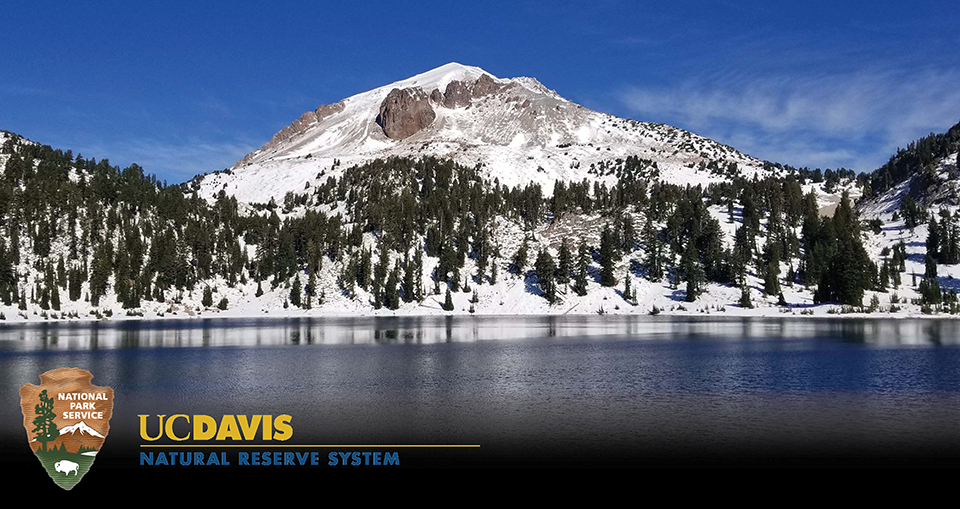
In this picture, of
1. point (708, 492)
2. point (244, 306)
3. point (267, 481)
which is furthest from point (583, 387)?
point (244, 306)

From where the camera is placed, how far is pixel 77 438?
77.3 ft

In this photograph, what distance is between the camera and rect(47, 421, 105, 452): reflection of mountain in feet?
76.5

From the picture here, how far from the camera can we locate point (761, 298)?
150m

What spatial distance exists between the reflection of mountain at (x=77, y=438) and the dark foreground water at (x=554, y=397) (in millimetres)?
2575

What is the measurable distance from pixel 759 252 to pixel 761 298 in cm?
2559

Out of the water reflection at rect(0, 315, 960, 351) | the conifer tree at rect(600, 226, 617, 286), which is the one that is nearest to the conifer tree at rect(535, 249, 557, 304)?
the conifer tree at rect(600, 226, 617, 286)

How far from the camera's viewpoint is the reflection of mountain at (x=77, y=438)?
2331cm

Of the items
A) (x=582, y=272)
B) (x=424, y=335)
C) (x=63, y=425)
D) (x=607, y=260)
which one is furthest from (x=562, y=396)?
(x=607, y=260)

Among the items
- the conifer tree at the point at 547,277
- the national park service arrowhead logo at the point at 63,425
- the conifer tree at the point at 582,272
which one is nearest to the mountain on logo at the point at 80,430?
the national park service arrowhead logo at the point at 63,425

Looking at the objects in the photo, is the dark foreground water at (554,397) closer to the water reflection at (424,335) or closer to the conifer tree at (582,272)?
the water reflection at (424,335)

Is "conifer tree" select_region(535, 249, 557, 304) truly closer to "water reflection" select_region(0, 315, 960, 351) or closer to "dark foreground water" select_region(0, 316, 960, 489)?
"water reflection" select_region(0, 315, 960, 351)

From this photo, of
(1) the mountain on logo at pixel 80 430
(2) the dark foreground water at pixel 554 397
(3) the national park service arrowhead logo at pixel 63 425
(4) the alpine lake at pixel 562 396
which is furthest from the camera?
(4) the alpine lake at pixel 562 396

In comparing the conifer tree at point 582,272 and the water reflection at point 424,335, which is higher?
the conifer tree at point 582,272

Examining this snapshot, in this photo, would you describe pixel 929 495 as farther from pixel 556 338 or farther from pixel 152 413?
pixel 556 338
